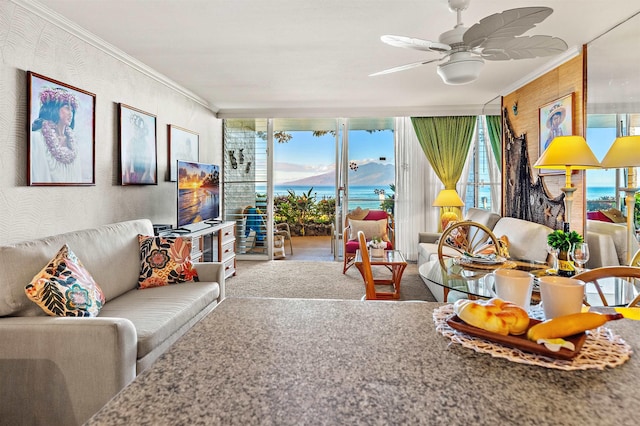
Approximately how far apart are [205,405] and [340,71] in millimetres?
4001

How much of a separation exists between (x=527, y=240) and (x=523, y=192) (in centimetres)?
101

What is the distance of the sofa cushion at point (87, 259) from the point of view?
2.11m

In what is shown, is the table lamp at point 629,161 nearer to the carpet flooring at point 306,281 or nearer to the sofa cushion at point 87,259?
the carpet flooring at point 306,281

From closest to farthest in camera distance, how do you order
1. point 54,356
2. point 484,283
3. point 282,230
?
point 54,356 → point 484,283 → point 282,230

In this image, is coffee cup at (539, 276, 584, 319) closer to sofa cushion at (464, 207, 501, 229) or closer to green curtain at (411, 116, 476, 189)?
sofa cushion at (464, 207, 501, 229)

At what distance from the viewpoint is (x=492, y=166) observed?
6.22m

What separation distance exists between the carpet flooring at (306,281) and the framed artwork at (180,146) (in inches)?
64.2

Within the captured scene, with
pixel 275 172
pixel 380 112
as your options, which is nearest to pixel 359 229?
pixel 275 172

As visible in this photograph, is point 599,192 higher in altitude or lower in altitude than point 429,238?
higher

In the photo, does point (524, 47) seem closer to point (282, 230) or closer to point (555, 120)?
point (555, 120)

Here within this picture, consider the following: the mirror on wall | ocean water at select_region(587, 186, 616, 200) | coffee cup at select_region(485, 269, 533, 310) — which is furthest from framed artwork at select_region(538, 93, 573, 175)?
coffee cup at select_region(485, 269, 533, 310)

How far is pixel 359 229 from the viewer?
18.6 feet

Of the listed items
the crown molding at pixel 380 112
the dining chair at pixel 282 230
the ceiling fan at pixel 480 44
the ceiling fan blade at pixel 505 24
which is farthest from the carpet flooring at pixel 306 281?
the ceiling fan blade at pixel 505 24

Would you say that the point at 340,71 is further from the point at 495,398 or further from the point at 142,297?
the point at 495,398
